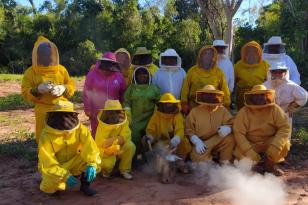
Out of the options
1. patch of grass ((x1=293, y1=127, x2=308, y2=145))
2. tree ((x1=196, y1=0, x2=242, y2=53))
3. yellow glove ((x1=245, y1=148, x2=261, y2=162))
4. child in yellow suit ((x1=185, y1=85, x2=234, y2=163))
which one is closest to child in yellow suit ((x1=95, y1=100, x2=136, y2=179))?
child in yellow suit ((x1=185, y1=85, x2=234, y2=163))

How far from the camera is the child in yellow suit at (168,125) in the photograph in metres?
6.31

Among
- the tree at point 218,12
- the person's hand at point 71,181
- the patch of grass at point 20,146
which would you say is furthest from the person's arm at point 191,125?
the tree at point 218,12

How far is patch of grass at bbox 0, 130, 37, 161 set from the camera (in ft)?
25.2

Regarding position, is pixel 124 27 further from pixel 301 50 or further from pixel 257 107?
pixel 257 107

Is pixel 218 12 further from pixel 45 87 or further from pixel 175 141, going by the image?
pixel 45 87

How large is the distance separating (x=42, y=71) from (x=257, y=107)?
304cm

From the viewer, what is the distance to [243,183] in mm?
5531

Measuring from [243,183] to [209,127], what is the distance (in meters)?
1.06

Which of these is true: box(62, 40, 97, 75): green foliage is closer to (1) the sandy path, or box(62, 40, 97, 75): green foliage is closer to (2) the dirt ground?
(2) the dirt ground

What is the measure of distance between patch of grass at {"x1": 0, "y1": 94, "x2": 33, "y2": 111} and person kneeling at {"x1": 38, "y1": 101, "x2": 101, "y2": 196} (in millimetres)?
7680

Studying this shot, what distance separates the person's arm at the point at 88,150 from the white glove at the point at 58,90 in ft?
2.78

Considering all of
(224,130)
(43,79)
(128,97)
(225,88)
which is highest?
(43,79)

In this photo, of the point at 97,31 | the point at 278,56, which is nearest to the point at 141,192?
the point at 278,56

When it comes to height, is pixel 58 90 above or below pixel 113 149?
above
